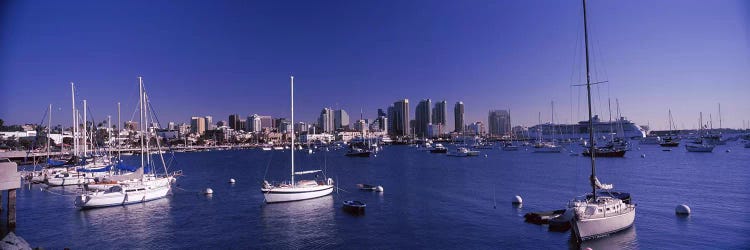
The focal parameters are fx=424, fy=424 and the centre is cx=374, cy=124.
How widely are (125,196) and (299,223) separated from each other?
1952 cm

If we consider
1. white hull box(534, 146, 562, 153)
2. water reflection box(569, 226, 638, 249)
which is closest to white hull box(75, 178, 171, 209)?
water reflection box(569, 226, 638, 249)

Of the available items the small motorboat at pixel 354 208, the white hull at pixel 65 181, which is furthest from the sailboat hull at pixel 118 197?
the small motorboat at pixel 354 208

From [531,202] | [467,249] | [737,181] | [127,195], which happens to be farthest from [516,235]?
[737,181]

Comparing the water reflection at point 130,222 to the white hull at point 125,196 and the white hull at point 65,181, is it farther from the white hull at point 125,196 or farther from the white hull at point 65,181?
the white hull at point 65,181

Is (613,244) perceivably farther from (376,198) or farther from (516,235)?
(376,198)

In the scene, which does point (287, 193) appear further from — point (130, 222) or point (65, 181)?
point (65, 181)

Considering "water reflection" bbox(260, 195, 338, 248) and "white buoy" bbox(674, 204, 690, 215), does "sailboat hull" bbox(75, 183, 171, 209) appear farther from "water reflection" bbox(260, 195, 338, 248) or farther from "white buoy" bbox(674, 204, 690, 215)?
"white buoy" bbox(674, 204, 690, 215)

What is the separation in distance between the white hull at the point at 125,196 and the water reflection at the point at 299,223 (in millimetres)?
12778

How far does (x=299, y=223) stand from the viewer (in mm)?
31578

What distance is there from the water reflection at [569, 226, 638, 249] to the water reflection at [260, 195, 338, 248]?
14463 millimetres

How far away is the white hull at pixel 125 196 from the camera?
3750 centimetres

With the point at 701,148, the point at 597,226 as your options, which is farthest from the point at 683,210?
the point at 701,148

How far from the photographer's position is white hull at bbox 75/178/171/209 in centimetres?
3750

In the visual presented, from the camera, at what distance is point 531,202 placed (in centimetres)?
3925
